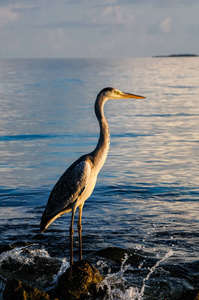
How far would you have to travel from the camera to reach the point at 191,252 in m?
8.59

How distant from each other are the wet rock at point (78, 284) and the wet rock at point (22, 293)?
33 centimetres

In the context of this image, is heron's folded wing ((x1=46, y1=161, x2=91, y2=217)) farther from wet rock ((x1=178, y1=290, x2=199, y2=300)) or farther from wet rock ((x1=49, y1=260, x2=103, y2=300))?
wet rock ((x1=178, y1=290, x2=199, y2=300))

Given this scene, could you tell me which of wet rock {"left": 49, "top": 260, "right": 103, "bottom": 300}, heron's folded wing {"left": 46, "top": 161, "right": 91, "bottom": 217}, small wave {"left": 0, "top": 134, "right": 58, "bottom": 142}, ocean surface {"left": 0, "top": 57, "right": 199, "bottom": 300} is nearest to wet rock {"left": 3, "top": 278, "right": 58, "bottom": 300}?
wet rock {"left": 49, "top": 260, "right": 103, "bottom": 300}

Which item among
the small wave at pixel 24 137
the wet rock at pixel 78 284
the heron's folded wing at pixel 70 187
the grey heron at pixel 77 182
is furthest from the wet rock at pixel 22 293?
the small wave at pixel 24 137

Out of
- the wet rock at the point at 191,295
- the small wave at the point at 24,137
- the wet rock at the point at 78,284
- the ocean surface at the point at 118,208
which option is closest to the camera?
the wet rock at the point at 191,295

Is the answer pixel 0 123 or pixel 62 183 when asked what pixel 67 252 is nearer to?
pixel 62 183

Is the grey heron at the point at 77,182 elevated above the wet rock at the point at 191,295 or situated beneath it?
elevated above

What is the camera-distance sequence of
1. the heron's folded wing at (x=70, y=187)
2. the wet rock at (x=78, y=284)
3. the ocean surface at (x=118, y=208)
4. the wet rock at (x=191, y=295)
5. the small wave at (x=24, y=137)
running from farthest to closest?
the small wave at (x=24, y=137)
the ocean surface at (x=118, y=208)
the heron's folded wing at (x=70, y=187)
the wet rock at (x=78, y=284)
the wet rock at (x=191, y=295)

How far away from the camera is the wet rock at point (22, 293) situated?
6.25m

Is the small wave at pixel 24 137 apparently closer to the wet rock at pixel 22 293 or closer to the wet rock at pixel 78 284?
the wet rock at pixel 78 284

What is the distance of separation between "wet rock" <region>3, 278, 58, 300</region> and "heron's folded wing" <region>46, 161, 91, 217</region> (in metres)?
1.67

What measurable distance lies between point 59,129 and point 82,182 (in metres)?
17.5

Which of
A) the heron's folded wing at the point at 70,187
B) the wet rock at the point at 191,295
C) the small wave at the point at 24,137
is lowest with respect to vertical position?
the wet rock at the point at 191,295

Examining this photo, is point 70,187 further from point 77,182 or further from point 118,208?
point 118,208
